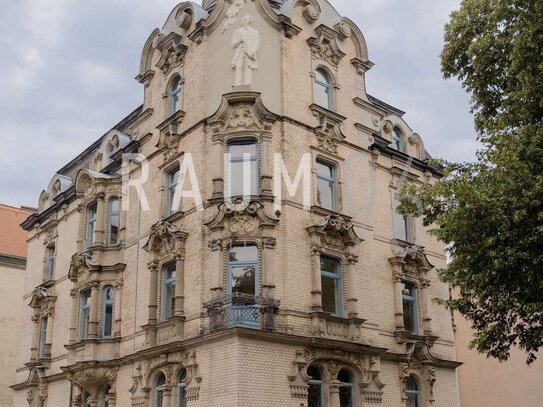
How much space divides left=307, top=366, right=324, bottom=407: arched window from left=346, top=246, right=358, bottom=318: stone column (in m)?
2.10

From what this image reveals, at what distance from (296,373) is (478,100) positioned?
8923 millimetres

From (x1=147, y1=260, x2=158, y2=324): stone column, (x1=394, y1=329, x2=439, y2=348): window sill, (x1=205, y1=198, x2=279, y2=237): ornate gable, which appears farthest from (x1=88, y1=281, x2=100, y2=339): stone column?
(x1=394, y1=329, x2=439, y2=348): window sill

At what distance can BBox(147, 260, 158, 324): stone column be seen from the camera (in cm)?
2309

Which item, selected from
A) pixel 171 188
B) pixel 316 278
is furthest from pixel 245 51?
pixel 316 278

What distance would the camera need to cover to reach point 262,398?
1966 cm

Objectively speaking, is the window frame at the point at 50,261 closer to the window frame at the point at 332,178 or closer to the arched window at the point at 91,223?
the arched window at the point at 91,223

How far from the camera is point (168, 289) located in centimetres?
2333

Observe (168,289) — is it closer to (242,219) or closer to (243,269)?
(243,269)

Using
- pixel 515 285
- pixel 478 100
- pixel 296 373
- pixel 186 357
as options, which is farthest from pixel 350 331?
pixel 478 100

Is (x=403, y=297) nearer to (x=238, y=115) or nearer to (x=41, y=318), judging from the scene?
(x=238, y=115)

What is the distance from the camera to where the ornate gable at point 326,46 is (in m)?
25.0

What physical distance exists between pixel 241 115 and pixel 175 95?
393cm

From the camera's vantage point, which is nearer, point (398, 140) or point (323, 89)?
point (323, 89)

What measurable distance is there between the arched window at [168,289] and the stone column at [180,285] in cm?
71
